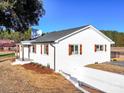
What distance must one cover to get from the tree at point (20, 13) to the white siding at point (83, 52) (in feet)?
14.4

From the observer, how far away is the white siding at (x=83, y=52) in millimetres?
25766

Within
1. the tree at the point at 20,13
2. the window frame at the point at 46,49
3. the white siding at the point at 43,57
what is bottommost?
the white siding at the point at 43,57

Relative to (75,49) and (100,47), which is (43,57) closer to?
(75,49)

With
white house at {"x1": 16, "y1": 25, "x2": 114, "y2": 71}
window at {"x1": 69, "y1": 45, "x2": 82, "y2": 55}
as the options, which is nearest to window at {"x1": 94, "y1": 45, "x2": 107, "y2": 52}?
white house at {"x1": 16, "y1": 25, "x2": 114, "y2": 71}

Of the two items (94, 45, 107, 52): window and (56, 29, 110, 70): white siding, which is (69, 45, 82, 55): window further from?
(94, 45, 107, 52): window

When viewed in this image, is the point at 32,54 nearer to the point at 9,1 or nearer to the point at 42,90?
the point at 9,1

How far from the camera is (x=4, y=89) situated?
1421 centimetres

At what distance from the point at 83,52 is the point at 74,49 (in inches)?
45.6

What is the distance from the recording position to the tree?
21.8 meters

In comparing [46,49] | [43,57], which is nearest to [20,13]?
[46,49]

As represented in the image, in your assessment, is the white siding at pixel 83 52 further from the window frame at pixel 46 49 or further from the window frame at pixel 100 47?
the window frame at pixel 46 49

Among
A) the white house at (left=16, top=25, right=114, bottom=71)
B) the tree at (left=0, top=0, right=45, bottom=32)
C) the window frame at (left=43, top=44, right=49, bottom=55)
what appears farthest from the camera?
the window frame at (left=43, top=44, right=49, bottom=55)

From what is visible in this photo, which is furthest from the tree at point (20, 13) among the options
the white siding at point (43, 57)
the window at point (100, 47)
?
the window at point (100, 47)

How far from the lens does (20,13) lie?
24.5 metres
